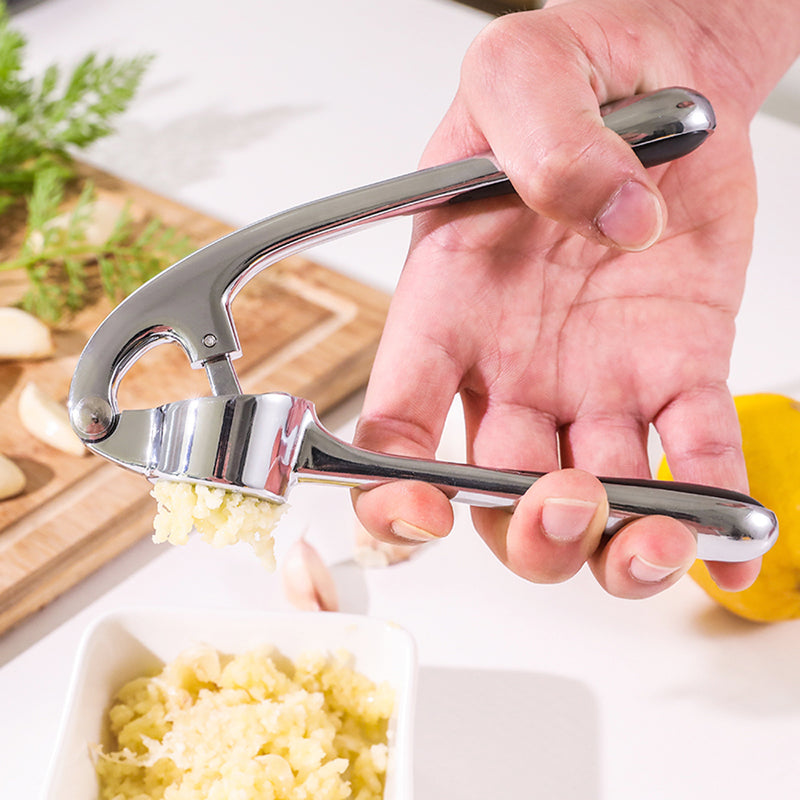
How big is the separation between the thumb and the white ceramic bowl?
0.26 meters

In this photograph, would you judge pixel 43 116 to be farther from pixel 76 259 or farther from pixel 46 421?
pixel 46 421

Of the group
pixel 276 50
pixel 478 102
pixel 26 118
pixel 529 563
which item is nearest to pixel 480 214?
pixel 478 102

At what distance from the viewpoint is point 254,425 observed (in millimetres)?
448

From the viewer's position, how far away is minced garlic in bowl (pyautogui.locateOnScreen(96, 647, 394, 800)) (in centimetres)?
49

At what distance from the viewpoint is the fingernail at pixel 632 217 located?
486mm

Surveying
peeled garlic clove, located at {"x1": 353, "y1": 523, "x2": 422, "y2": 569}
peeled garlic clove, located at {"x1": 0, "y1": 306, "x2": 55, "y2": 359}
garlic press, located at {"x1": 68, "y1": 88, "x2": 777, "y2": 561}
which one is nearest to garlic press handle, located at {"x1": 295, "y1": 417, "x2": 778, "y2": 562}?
garlic press, located at {"x1": 68, "y1": 88, "x2": 777, "y2": 561}

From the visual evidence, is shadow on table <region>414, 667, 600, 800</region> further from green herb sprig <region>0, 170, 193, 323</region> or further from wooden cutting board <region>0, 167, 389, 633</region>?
green herb sprig <region>0, 170, 193, 323</region>

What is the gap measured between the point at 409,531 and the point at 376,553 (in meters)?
0.22

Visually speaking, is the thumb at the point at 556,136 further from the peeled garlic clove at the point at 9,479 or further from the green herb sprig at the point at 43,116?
the green herb sprig at the point at 43,116

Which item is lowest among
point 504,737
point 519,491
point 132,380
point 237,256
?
point 504,737

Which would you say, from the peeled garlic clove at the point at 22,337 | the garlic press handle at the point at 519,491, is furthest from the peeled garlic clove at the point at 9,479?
the garlic press handle at the point at 519,491

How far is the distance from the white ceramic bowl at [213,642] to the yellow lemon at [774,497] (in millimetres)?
230

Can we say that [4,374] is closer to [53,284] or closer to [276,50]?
[53,284]

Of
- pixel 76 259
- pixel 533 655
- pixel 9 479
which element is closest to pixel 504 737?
pixel 533 655
